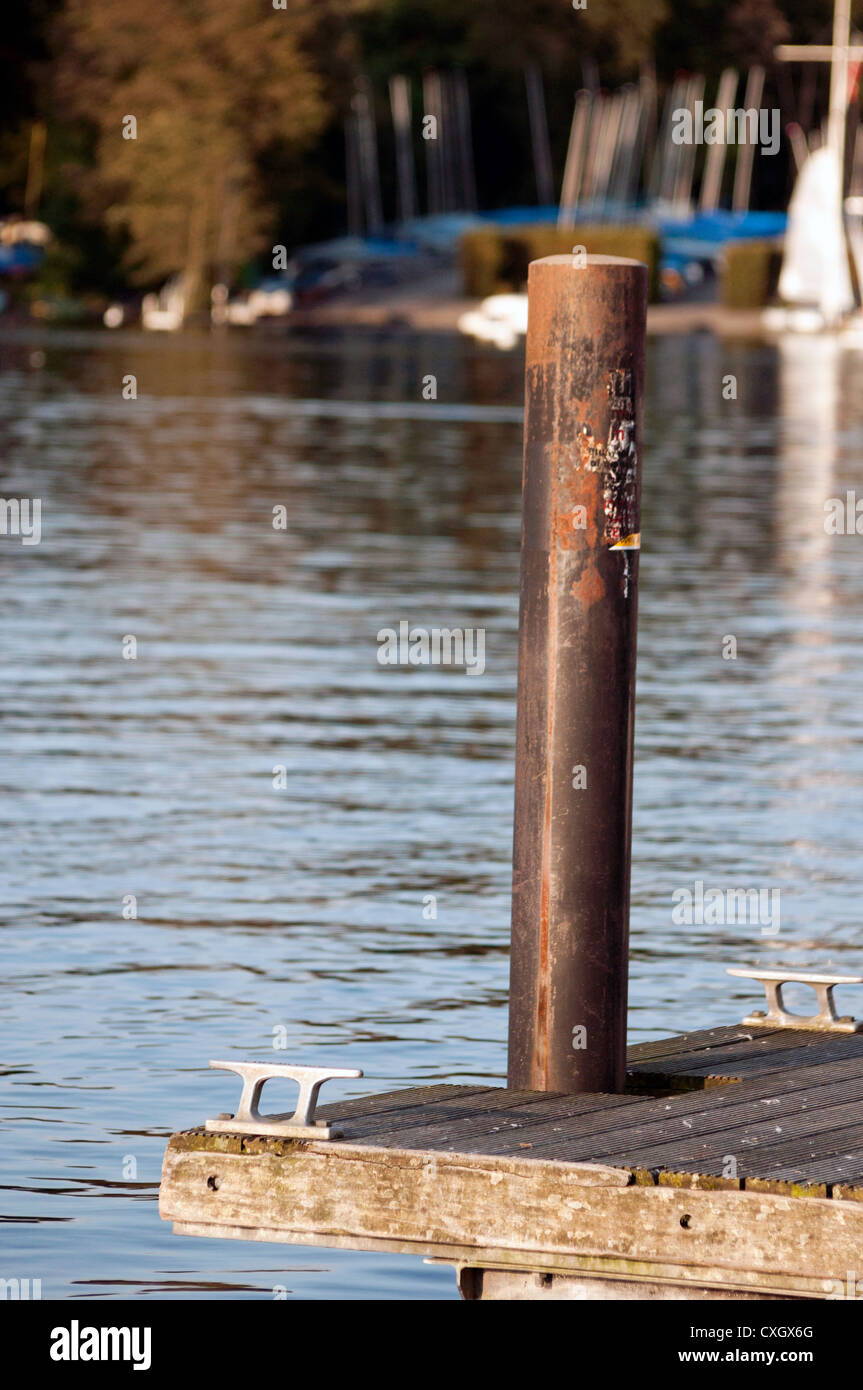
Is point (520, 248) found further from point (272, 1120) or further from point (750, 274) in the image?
point (272, 1120)

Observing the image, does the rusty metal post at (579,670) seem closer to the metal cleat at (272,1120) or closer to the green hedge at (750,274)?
the metal cleat at (272,1120)

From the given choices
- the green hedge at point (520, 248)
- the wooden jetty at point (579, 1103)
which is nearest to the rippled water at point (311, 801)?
the wooden jetty at point (579, 1103)

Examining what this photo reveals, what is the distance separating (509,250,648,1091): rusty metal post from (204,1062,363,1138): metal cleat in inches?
35.3

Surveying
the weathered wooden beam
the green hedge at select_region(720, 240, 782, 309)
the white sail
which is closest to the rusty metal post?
the weathered wooden beam

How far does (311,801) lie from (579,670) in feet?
21.2

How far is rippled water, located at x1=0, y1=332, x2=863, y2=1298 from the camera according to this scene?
30.1 ft

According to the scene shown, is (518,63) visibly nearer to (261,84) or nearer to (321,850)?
(261,84)

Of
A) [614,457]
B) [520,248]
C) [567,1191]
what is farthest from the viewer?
[520,248]

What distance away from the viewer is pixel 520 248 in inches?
3905

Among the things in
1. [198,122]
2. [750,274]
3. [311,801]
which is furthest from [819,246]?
[311,801]

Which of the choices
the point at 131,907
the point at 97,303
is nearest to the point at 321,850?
the point at 131,907

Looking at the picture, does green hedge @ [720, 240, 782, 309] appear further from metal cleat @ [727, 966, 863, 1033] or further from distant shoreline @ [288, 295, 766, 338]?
metal cleat @ [727, 966, 863, 1033]

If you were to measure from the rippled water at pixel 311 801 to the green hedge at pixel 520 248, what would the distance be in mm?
63030

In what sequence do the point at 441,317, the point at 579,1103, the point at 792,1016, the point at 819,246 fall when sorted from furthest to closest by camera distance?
1. the point at 441,317
2. the point at 819,246
3. the point at 792,1016
4. the point at 579,1103
